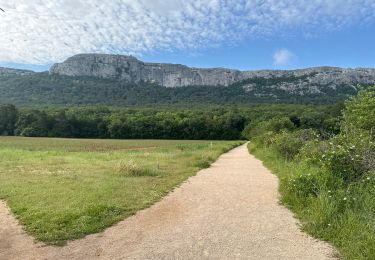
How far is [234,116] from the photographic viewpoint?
90.8 metres

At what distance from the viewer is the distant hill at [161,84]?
132m

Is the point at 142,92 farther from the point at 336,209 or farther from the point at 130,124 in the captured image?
the point at 336,209

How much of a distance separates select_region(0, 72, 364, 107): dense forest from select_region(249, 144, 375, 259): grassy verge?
382 feet

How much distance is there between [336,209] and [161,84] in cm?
17012

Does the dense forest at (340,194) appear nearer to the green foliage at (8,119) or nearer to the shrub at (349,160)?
the shrub at (349,160)

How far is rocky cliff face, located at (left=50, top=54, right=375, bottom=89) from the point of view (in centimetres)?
15462

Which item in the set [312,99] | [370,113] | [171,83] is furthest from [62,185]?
[171,83]

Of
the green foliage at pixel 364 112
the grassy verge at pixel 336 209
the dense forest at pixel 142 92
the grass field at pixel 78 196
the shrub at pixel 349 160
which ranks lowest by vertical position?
the grass field at pixel 78 196

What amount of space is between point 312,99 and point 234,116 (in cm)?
5147

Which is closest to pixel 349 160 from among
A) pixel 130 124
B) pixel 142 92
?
pixel 130 124

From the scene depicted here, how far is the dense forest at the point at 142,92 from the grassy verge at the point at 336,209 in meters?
116

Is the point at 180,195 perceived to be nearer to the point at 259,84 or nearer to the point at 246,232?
the point at 246,232

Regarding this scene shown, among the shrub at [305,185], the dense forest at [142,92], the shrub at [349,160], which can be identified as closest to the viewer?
the shrub at [349,160]

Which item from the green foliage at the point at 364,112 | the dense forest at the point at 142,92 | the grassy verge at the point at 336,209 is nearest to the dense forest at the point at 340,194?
the grassy verge at the point at 336,209
